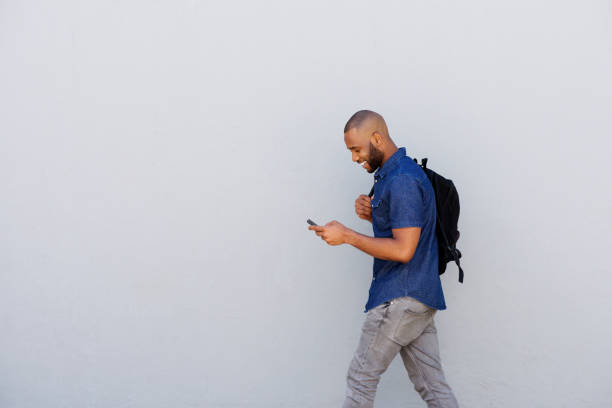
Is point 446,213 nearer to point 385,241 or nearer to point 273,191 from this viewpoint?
point 385,241

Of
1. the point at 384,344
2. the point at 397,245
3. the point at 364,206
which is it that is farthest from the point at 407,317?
the point at 364,206

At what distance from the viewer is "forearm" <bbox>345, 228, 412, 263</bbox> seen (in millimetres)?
2543

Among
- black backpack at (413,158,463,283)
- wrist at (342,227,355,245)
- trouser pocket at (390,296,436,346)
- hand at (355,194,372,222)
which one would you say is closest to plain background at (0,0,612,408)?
hand at (355,194,372,222)

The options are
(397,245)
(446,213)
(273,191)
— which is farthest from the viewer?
(273,191)

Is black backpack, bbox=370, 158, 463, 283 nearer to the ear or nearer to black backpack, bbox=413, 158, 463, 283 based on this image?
black backpack, bbox=413, 158, 463, 283

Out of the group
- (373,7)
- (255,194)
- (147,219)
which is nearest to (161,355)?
(147,219)

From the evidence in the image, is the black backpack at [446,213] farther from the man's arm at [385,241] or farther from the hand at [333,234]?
the hand at [333,234]

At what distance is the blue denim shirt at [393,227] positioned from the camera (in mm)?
2598

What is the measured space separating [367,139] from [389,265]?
0.59 meters

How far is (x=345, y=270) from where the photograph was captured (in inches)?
139

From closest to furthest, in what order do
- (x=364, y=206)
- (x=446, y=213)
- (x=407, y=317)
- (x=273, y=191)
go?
(x=407, y=317) → (x=446, y=213) → (x=364, y=206) → (x=273, y=191)

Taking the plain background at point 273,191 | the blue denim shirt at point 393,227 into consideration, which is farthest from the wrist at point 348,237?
the plain background at point 273,191

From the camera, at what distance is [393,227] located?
8.43 feet

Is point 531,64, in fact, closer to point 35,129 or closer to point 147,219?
point 147,219
